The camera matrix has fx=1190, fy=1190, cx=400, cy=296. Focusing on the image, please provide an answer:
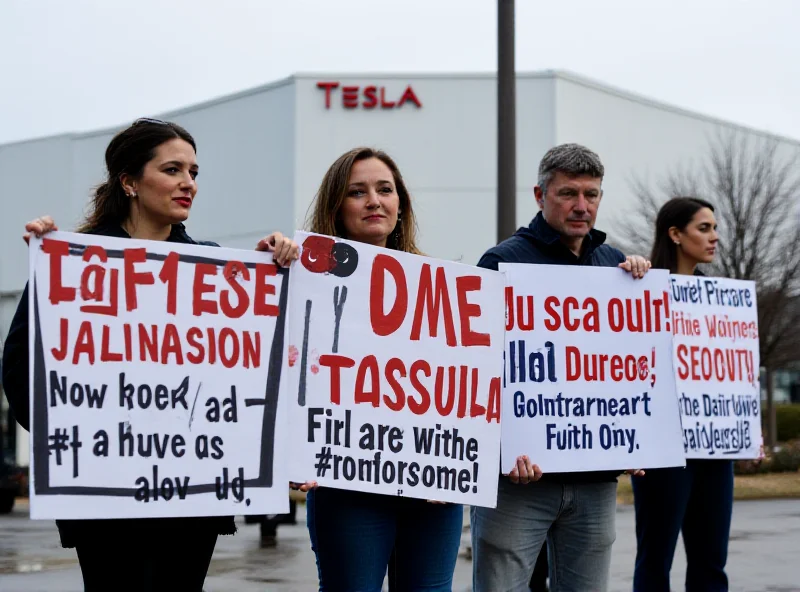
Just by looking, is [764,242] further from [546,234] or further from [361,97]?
[546,234]

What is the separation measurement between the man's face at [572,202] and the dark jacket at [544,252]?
0.08 meters

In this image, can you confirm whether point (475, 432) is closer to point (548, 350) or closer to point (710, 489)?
point (548, 350)

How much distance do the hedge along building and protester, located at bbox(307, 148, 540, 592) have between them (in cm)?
2848

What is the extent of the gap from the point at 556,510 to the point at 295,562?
19.9ft

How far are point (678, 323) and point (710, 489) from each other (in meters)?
0.76

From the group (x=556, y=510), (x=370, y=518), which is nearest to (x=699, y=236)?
(x=556, y=510)

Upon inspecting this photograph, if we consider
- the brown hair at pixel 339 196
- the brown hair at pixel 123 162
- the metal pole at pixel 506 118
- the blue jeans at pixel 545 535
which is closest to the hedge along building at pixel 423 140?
the metal pole at pixel 506 118

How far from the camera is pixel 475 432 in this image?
3920 mm

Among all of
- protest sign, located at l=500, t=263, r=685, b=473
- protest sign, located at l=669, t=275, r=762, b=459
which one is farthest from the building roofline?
protest sign, located at l=500, t=263, r=685, b=473

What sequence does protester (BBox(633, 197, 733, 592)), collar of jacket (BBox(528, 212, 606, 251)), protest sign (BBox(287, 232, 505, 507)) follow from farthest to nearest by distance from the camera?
protester (BBox(633, 197, 733, 592)) < collar of jacket (BBox(528, 212, 606, 251)) < protest sign (BBox(287, 232, 505, 507))

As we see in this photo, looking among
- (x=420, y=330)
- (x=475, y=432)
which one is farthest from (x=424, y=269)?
(x=475, y=432)

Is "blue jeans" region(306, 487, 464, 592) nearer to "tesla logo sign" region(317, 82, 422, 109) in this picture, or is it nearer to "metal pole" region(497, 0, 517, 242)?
"metal pole" region(497, 0, 517, 242)

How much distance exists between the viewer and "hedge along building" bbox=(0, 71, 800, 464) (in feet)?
110

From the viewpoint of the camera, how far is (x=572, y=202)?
430 cm
